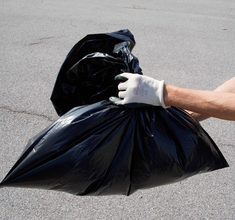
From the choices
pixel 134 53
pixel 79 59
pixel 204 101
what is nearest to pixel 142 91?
pixel 204 101

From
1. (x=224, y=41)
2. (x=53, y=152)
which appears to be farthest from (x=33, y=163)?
(x=224, y=41)

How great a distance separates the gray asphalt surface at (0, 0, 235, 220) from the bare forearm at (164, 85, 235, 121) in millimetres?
902

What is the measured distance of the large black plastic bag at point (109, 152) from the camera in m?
1.25

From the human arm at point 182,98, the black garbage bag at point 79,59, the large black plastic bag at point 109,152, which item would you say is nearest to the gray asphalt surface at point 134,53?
the large black plastic bag at point 109,152

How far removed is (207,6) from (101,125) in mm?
6799

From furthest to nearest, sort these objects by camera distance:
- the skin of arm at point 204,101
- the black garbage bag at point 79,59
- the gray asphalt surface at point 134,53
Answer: the gray asphalt surface at point 134,53 → the black garbage bag at point 79,59 → the skin of arm at point 204,101

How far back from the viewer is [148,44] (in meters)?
4.19

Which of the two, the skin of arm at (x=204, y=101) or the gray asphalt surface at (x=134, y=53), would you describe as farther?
the gray asphalt surface at (x=134, y=53)

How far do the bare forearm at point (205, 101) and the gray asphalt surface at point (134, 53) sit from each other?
0.90m

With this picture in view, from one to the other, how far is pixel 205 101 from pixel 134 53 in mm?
2838

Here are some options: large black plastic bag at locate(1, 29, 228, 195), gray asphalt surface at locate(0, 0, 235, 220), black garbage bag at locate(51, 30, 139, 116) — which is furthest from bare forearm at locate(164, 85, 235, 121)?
gray asphalt surface at locate(0, 0, 235, 220)

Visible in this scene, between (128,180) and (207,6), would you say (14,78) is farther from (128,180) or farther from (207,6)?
(207,6)

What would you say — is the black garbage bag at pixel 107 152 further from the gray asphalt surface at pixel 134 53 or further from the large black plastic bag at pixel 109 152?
the gray asphalt surface at pixel 134 53

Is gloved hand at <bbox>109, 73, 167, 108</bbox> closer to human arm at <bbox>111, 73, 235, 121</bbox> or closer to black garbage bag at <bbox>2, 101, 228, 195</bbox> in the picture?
human arm at <bbox>111, 73, 235, 121</bbox>
